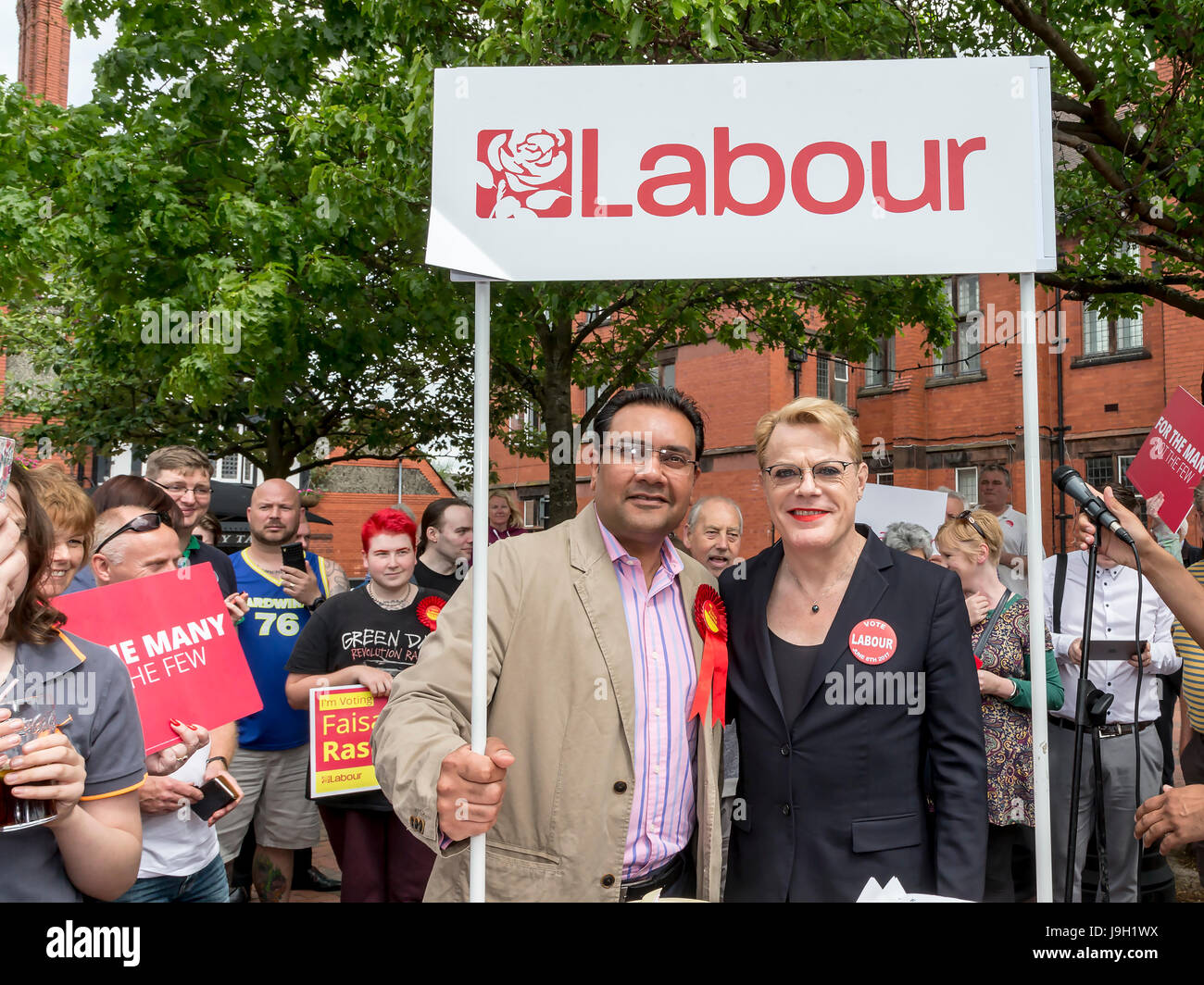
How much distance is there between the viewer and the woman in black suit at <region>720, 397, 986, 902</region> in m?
2.35

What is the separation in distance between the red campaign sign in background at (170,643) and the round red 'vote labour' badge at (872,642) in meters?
1.97

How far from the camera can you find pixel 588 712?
92.1 inches

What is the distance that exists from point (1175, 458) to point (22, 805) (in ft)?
10.9

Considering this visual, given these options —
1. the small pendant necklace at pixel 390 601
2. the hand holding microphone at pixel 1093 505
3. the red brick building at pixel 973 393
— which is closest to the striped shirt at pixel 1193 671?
the hand holding microphone at pixel 1093 505

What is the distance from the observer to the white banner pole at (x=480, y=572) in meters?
2.13

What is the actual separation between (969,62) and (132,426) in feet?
49.4

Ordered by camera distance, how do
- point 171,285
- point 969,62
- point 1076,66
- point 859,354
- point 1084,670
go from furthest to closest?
point 859,354 → point 171,285 → point 1076,66 → point 1084,670 → point 969,62

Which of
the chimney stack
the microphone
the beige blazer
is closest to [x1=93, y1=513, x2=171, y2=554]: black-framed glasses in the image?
the beige blazer

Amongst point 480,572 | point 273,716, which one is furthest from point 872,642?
point 273,716
